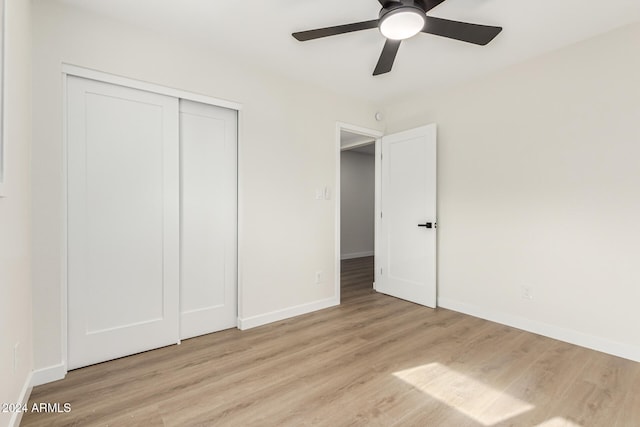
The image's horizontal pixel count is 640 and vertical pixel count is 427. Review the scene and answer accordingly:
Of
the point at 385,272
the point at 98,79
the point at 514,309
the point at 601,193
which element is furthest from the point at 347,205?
the point at 98,79

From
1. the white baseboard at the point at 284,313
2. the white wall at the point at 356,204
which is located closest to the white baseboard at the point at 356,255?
the white wall at the point at 356,204

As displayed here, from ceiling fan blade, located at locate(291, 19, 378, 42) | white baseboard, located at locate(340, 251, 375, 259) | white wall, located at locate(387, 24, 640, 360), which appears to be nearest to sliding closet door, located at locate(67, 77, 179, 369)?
ceiling fan blade, located at locate(291, 19, 378, 42)

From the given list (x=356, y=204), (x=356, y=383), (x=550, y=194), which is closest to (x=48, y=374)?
(x=356, y=383)

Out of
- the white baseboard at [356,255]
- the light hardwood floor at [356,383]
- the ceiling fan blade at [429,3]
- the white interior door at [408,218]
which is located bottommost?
the light hardwood floor at [356,383]

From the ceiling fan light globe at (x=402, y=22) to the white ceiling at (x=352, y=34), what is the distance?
39 cm

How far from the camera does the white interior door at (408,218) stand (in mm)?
3547

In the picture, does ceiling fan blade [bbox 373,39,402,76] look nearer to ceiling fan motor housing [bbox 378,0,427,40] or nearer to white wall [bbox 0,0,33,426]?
ceiling fan motor housing [bbox 378,0,427,40]

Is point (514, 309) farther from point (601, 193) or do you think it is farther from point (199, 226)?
point (199, 226)

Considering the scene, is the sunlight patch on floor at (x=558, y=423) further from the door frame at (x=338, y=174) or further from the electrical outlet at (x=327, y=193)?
the electrical outlet at (x=327, y=193)

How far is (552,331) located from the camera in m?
2.73

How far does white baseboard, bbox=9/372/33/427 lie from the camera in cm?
149

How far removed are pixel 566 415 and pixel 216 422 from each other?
195 centimetres

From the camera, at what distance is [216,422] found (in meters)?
1.64

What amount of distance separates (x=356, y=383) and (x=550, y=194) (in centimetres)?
239
